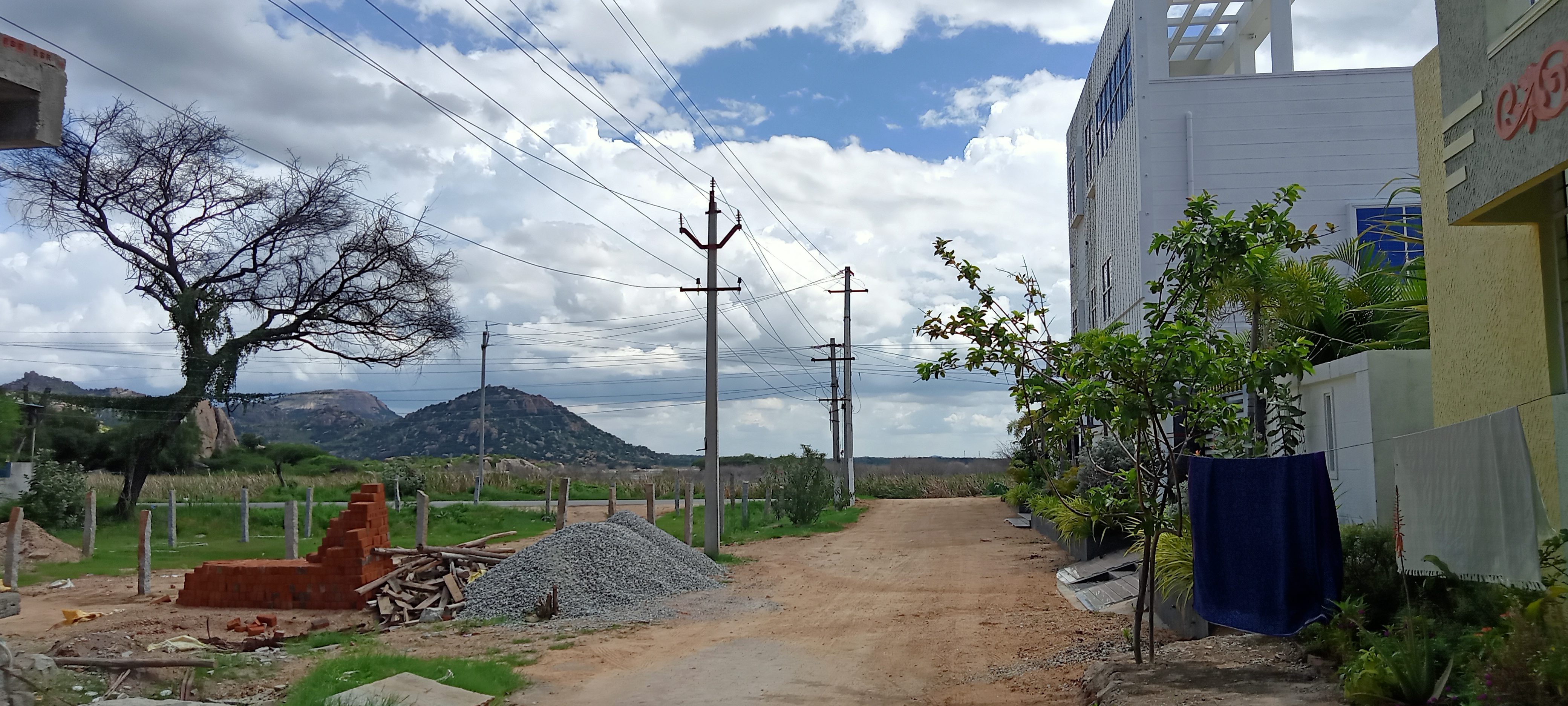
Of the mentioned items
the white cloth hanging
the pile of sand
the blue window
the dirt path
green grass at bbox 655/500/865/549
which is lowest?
the dirt path

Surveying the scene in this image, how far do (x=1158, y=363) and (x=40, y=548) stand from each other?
21.6 metres

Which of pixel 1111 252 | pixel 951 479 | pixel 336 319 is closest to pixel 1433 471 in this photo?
pixel 1111 252

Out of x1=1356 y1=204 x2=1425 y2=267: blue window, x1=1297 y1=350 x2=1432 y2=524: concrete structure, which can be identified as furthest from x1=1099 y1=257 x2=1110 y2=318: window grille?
x1=1297 y1=350 x2=1432 y2=524: concrete structure

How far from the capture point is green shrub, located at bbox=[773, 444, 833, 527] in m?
31.8

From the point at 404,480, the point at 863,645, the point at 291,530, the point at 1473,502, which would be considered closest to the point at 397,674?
the point at 863,645

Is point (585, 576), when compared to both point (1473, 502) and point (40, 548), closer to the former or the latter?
point (40, 548)

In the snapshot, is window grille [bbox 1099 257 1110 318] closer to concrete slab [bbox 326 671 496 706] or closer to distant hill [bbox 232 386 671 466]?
concrete slab [bbox 326 671 496 706]

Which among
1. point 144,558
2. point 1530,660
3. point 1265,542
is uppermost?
point 1265,542

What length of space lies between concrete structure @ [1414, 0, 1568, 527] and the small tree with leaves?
4.28 ft

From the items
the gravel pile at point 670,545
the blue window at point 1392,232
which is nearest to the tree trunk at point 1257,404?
the blue window at point 1392,232

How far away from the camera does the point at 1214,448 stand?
37.8 feet

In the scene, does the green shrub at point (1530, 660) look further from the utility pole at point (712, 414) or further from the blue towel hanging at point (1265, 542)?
the utility pole at point (712, 414)

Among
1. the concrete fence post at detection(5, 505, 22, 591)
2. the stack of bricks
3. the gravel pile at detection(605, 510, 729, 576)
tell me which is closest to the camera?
the stack of bricks

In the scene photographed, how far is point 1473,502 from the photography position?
22.6ft
